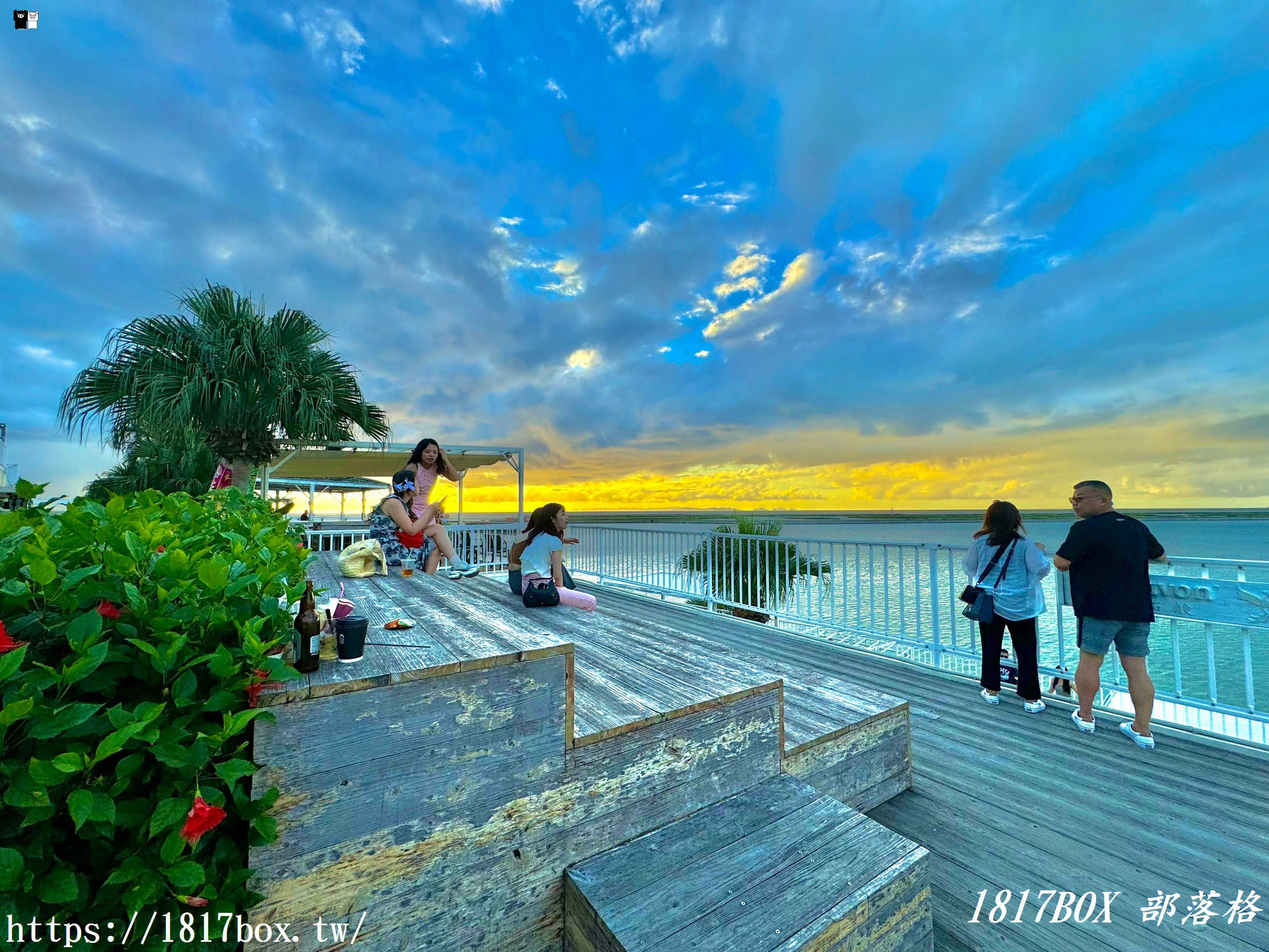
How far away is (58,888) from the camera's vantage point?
2.39 ft

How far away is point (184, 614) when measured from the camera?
34.9 inches

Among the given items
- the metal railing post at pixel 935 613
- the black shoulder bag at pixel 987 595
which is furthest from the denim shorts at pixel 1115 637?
the metal railing post at pixel 935 613

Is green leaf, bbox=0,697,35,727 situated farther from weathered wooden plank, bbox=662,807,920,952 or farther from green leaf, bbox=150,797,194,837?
weathered wooden plank, bbox=662,807,920,952

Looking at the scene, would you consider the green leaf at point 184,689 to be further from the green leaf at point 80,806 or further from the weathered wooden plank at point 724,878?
the weathered wooden plank at point 724,878

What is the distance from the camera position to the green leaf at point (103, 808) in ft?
2.32

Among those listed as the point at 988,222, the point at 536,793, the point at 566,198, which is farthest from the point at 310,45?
the point at 988,222

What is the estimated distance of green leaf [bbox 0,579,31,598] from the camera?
80 centimetres

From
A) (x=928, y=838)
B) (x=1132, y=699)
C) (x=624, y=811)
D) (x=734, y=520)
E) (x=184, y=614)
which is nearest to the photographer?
(x=184, y=614)

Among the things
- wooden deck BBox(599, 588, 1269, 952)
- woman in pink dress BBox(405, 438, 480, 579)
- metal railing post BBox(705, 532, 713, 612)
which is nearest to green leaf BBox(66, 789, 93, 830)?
wooden deck BBox(599, 588, 1269, 952)

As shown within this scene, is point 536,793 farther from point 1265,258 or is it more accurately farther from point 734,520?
point 1265,258

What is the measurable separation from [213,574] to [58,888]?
1.60 ft

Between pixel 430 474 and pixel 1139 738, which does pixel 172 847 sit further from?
pixel 1139 738

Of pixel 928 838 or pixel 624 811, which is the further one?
pixel 928 838

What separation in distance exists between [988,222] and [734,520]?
9.13 meters
